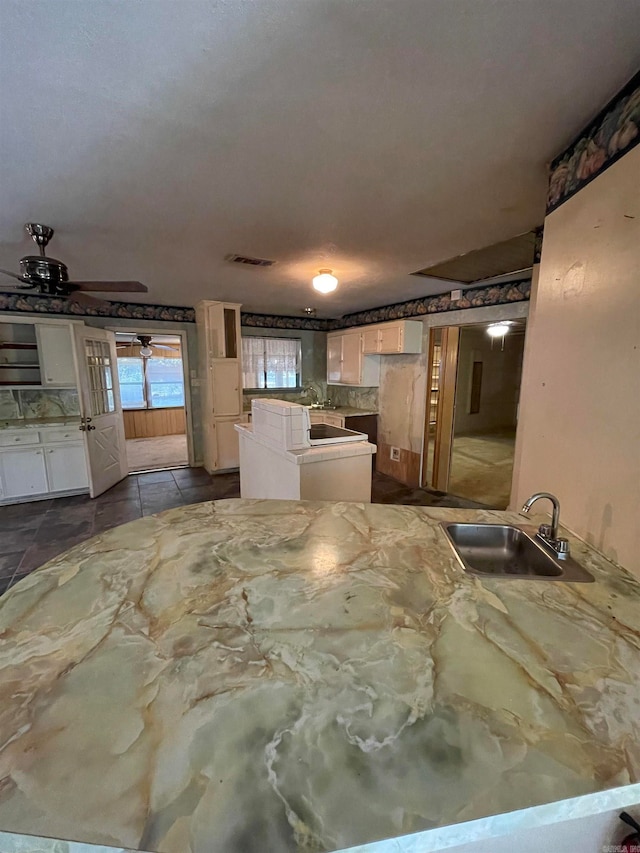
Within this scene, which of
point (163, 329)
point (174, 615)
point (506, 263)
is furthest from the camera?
→ point (163, 329)

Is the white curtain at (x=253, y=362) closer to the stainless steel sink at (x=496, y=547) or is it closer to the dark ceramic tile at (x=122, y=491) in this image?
the dark ceramic tile at (x=122, y=491)

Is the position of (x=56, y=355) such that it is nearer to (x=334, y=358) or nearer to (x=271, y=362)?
(x=271, y=362)

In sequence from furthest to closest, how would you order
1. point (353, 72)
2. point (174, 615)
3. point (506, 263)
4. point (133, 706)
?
point (506, 263)
point (353, 72)
point (174, 615)
point (133, 706)

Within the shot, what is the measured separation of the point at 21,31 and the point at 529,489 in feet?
7.70

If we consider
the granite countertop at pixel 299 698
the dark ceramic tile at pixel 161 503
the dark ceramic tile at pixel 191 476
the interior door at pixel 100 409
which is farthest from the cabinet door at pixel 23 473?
the granite countertop at pixel 299 698

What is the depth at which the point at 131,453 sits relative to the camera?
21.2 ft

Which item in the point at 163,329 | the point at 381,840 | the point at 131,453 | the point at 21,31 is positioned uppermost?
the point at 21,31

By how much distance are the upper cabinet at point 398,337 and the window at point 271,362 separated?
5.94 feet

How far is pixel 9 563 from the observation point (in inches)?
110

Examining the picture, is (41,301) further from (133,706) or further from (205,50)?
(133,706)

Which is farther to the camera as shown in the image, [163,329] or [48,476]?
[163,329]

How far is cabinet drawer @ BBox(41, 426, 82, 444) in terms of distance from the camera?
13.3 ft

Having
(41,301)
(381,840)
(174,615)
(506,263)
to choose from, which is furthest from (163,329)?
(381,840)

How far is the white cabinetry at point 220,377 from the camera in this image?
4.74 metres
